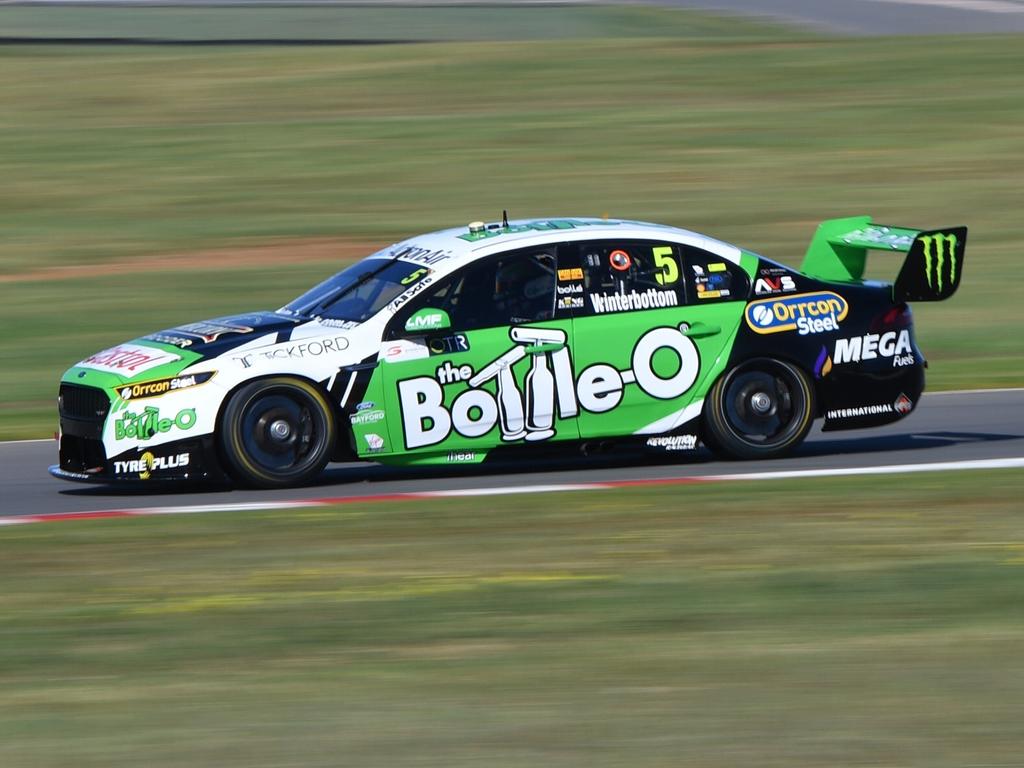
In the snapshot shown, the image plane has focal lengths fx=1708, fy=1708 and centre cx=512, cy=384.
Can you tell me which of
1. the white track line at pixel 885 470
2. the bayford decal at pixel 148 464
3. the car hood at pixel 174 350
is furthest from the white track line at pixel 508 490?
the car hood at pixel 174 350

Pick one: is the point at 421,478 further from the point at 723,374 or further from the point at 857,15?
the point at 857,15

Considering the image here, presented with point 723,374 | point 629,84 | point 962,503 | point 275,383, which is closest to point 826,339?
point 723,374

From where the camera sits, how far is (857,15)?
38875 mm

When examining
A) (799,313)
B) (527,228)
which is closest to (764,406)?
(799,313)

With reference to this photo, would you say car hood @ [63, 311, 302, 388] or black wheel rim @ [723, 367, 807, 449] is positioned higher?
car hood @ [63, 311, 302, 388]

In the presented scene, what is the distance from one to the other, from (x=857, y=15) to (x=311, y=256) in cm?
2215

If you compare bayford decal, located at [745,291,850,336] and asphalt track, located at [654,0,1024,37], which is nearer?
bayford decal, located at [745,291,850,336]

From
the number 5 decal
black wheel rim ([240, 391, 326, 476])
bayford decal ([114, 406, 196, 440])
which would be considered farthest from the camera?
the number 5 decal

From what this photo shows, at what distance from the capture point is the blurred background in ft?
19.0

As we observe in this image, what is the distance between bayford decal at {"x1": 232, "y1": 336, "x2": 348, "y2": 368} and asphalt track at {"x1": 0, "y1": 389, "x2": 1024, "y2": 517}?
82 centimetres

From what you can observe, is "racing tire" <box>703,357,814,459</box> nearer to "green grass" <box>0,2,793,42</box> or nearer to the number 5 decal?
the number 5 decal

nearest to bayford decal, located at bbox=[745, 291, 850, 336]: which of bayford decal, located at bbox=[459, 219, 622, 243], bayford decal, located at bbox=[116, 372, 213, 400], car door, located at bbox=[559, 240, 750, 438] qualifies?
car door, located at bbox=[559, 240, 750, 438]

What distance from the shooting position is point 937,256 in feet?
36.5

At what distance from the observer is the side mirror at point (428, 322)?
399 inches
